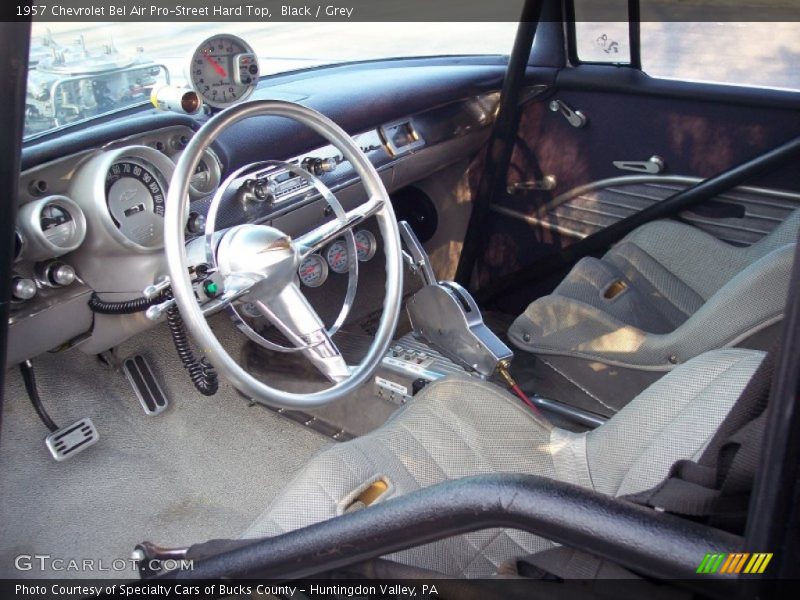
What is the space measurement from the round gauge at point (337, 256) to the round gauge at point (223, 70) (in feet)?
2.55

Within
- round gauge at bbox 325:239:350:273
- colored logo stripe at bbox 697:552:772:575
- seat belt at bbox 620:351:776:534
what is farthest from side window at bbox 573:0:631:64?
colored logo stripe at bbox 697:552:772:575

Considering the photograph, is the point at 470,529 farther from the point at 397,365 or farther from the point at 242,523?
the point at 242,523

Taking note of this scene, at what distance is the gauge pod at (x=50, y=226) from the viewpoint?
1.46 m

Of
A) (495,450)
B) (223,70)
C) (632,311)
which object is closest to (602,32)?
(632,311)

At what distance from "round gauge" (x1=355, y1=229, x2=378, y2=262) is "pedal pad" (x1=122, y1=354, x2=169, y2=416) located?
82 centimetres

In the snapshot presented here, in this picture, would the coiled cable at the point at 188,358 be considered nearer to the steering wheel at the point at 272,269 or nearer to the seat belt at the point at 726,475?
the steering wheel at the point at 272,269

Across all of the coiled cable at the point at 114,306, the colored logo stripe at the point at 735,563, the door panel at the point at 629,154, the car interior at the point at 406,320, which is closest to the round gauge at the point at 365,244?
the car interior at the point at 406,320

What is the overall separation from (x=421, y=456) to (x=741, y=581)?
2.93ft

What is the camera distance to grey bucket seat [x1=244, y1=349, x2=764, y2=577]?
1.26 metres

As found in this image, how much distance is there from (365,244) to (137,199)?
120cm

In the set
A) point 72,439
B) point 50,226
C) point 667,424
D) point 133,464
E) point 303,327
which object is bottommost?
point 133,464

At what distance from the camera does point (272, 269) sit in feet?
4.63

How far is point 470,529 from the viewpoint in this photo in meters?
0.83

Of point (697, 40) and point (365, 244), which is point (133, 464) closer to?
point (365, 244)
